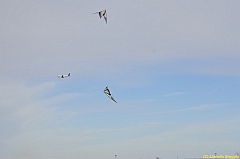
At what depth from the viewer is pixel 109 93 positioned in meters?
184

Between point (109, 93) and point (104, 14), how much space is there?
39352mm

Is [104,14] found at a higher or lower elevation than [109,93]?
higher

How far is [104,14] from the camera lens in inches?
7372
